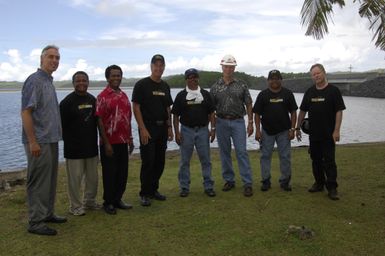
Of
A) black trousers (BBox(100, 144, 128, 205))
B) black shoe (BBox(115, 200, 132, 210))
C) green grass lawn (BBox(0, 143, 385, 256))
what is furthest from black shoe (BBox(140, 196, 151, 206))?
black trousers (BBox(100, 144, 128, 205))

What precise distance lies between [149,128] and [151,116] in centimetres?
20

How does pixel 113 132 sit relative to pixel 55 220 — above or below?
above

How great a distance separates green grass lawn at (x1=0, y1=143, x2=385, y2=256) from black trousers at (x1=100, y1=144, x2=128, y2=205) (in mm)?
→ 297

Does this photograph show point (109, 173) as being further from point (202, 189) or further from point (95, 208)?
point (202, 189)

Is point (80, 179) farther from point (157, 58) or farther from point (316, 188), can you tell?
point (316, 188)

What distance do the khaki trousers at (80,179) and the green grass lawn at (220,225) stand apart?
24cm

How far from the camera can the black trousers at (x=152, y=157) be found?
22.8 ft

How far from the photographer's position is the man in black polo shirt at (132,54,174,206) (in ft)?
22.5

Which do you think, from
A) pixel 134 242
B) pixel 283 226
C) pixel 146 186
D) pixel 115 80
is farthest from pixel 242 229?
pixel 115 80

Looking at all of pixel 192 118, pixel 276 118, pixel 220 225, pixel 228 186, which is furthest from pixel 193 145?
pixel 220 225

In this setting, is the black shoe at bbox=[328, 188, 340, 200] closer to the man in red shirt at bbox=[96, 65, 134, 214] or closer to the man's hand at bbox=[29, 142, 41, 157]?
the man in red shirt at bbox=[96, 65, 134, 214]

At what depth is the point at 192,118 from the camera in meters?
7.28

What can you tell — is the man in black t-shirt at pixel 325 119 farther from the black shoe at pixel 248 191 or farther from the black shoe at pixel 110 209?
the black shoe at pixel 110 209

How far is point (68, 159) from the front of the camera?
6.36m
